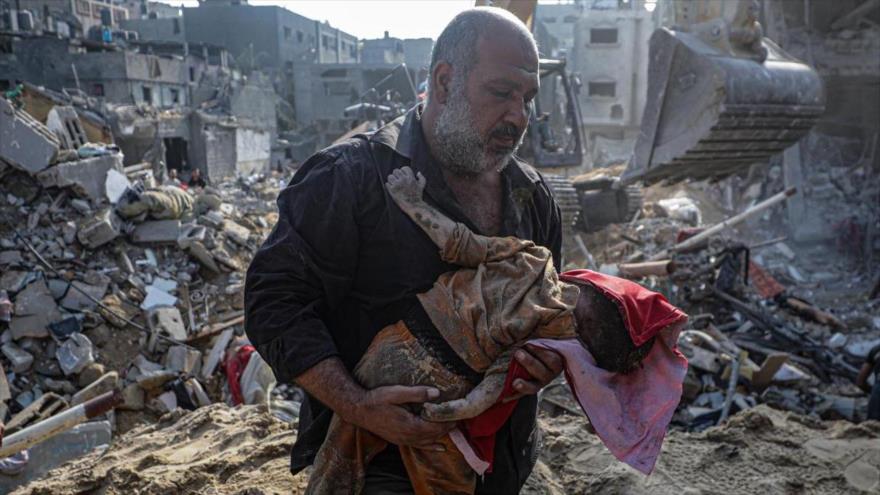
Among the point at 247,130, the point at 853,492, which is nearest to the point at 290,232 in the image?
the point at 853,492

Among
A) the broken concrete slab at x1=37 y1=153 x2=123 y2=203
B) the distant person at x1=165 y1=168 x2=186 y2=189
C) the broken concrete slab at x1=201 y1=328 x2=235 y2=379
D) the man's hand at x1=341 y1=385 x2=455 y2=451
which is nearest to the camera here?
the man's hand at x1=341 y1=385 x2=455 y2=451

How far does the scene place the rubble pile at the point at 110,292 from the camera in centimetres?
649

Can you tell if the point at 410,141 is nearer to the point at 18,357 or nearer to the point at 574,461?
the point at 574,461

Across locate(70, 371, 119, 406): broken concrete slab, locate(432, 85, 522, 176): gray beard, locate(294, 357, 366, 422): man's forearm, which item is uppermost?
locate(432, 85, 522, 176): gray beard

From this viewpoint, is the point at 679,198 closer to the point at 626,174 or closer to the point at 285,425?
the point at 626,174

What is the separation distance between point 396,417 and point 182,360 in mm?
6265

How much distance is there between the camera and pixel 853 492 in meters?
2.82

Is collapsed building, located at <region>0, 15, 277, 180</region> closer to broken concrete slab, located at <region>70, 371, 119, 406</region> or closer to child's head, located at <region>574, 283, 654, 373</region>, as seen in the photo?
broken concrete slab, located at <region>70, 371, 119, 406</region>

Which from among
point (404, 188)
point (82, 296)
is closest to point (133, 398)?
point (82, 296)

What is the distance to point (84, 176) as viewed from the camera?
28.6 feet

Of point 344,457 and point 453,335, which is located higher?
point 453,335

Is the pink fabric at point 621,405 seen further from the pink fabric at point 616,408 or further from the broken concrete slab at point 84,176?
the broken concrete slab at point 84,176

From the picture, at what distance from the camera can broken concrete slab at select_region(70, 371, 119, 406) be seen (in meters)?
6.11

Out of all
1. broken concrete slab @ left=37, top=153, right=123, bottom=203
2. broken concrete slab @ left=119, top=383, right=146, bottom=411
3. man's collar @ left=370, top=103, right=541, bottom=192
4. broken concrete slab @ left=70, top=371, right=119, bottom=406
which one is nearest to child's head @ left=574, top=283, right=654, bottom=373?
man's collar @ left=370, top=103, right=541, bottom=192
